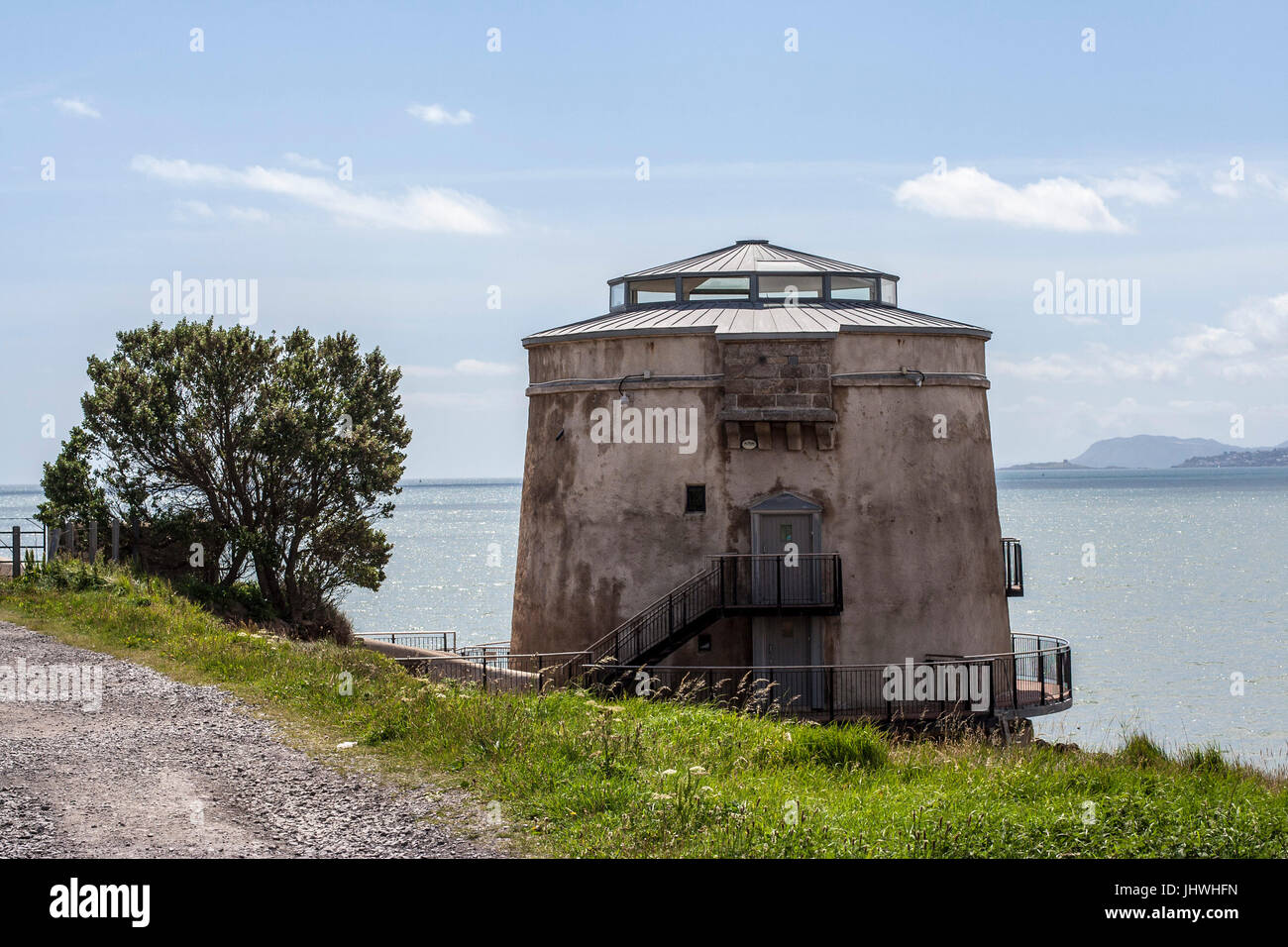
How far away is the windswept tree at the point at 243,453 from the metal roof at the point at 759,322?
29.9 feet

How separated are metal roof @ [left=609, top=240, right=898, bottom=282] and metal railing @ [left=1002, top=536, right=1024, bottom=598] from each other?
688 cm

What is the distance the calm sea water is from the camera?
41.9 metres

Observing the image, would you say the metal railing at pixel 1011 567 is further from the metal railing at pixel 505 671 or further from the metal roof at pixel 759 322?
the metal railing at pixel 505 671

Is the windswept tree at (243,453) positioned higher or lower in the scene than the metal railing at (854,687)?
higher

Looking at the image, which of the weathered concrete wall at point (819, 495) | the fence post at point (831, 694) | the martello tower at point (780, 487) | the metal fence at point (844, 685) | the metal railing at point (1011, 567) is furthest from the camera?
the metal railing at point (1011, 567)

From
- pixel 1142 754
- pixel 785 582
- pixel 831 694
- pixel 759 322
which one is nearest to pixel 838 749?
pixel 1142 754

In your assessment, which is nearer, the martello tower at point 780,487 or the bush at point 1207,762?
the bush at point 1207,762

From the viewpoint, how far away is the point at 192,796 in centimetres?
1151

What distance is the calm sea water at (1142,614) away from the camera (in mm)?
41938

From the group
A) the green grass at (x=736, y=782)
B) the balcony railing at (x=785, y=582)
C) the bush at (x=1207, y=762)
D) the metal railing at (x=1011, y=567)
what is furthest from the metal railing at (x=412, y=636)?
the bush at (x=1207, y=762)

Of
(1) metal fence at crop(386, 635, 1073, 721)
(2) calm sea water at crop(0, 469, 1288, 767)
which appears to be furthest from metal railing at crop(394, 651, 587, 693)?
(2) calm sea water at crop(0, 469, 1288, 767)

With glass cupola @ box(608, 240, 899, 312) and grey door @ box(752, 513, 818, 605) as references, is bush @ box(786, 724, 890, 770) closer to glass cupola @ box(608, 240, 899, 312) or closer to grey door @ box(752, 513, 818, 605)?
grey door @ box(752, 513, 818, 605)
